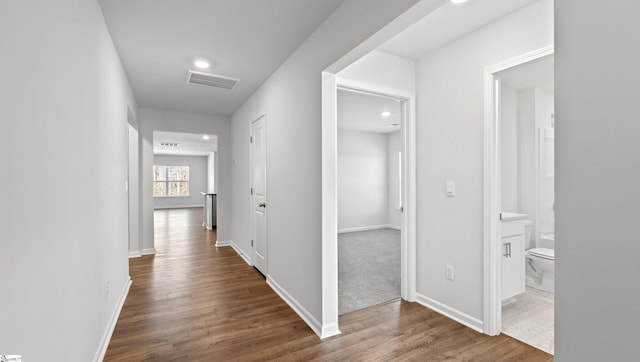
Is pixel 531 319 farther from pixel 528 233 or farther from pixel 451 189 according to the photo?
pixel 528 233

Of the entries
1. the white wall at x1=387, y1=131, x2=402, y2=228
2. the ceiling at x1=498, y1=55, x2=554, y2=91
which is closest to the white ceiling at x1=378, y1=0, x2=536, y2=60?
the ceiling at x1=498, y1=55, x2=554, y2=91

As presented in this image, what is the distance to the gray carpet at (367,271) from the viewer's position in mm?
3010

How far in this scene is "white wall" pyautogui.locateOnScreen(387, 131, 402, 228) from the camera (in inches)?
292

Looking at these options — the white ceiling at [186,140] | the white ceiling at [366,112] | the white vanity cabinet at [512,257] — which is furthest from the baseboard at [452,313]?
the white ceiling at [186,140]

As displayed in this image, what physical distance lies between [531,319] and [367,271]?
74.3 inches

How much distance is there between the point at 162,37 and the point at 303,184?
1.86 m

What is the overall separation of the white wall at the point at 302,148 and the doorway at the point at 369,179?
1701 mm

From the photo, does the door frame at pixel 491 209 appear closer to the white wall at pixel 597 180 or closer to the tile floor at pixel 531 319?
the tile floor at pixel 531 319

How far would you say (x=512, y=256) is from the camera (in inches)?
104

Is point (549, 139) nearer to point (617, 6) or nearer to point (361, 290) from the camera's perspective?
point (361, 290)

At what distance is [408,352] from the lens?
204 cm

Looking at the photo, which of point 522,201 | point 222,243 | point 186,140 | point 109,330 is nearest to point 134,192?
point 222,243

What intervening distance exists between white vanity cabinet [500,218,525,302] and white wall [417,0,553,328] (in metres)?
0.43

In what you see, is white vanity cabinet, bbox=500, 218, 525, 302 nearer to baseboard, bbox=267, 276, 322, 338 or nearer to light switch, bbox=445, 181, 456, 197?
light switch, bbox=445, 181, 456, 197
